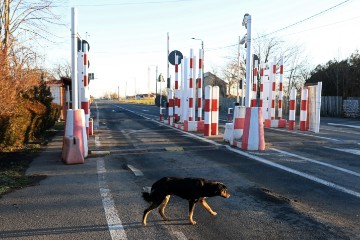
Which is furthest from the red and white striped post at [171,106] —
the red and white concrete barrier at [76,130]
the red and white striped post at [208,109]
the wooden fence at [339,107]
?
the wooden fence at [339,107]

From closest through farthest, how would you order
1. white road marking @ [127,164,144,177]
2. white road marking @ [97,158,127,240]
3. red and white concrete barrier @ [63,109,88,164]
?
white road marking @ [97,158,127,240]
white road marking @ [127,164,144,177]
red and white concrete barrier @ [63,109,88,164]

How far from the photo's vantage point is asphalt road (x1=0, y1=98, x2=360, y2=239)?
439 centimetres

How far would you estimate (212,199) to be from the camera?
18.7ft

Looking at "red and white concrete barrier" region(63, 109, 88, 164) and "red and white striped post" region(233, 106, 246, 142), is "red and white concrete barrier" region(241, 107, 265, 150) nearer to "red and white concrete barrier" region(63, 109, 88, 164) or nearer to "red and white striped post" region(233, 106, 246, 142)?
"red and white striped post" region(233, 106, 246, 142)

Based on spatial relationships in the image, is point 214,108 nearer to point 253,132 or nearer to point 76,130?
point 253,132

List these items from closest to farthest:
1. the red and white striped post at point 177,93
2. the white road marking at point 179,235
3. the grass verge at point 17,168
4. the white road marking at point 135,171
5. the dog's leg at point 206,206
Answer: the white road marking at point 179,235, the dog's leg at point 206,206, the grass verge at point 17,168, the white road marking at point 135,171, the red and white striped post at point 177,93

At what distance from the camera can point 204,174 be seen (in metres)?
7.41

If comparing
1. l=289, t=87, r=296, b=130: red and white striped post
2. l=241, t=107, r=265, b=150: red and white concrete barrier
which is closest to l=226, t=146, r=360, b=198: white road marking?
l=241, t=107, r=265, b=150: red and white concrete barrier

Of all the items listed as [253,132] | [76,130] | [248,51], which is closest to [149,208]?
[76,130]

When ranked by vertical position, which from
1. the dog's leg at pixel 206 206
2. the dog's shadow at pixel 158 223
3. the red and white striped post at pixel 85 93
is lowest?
the dog's shadow at pixel 158 223

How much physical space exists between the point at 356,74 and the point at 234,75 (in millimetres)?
21719

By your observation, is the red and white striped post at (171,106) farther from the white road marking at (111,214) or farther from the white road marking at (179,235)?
the white road marking at (179,235)

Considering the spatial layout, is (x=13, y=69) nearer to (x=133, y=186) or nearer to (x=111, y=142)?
(x=111, y=142)

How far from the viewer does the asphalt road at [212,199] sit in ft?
14.4
